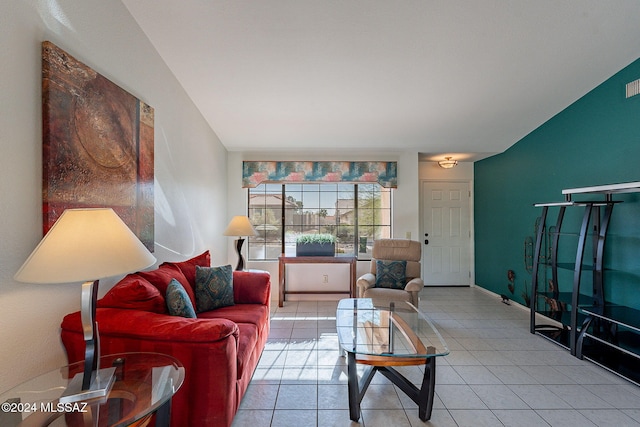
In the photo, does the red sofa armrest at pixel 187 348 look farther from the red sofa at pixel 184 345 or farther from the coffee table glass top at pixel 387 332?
the coffee table glass top at pixel 387 332

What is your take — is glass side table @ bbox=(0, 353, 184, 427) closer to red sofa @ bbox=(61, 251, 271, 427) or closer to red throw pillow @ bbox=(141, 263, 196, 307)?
red sofa @ bbox=(61, 251, 271, 427)

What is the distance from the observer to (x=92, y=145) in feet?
6.03

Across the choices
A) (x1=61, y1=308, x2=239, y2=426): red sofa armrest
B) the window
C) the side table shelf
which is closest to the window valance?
the window

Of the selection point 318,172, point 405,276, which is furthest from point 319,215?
point 405,276

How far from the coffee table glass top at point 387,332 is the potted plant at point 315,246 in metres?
1.40

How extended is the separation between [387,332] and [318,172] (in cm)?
287

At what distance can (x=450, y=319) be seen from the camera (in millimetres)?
3750

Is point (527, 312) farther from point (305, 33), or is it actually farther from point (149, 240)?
point (149, 240)

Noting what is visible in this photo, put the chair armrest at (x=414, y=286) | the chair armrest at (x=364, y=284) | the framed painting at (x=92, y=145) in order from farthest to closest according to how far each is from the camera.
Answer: the chair armrest at (x=364, y=284) → the chair armrest at (x=414, y=286) → the framed painting at (x=92, y=145)

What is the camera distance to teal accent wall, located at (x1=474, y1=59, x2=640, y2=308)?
2797 millimetres

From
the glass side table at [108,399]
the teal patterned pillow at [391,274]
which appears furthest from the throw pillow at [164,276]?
the teal patterned pillow at [391,274]

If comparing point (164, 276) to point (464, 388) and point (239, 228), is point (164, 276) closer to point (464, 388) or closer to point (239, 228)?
point (239, 228)

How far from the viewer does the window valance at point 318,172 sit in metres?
4.65

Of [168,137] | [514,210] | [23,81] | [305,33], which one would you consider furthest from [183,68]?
[514,210]
